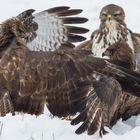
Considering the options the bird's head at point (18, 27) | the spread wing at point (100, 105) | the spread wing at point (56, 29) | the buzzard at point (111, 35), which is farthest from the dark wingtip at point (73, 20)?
the spread wing at point (100, 105)

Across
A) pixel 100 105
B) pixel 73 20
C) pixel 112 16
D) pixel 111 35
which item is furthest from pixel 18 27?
pixel 112 16

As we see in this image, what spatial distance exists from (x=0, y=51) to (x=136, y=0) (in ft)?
29.9

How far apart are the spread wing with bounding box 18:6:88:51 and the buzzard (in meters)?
0.24

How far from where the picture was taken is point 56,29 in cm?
1050

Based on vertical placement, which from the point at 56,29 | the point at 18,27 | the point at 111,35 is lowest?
the point at 111,35

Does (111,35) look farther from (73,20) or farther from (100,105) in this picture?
(100,105)

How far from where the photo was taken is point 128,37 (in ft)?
34.9

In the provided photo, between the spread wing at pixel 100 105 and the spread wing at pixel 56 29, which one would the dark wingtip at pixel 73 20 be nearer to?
the spread wing at pixel 56 29

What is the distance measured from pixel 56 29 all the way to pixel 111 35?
75cm

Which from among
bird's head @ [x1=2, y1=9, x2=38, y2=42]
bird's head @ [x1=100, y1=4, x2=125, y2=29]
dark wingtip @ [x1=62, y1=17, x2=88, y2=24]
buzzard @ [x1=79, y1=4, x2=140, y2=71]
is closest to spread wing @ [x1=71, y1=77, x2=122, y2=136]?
bird's head @ [x1=2, y1=9, x2=38, y2=42]

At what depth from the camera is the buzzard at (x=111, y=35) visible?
10.4 m

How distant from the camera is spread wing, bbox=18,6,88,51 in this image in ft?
33.8

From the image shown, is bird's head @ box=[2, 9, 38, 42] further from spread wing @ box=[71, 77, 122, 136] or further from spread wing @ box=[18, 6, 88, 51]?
spread wing @ box=[71, 77, 122, 136]

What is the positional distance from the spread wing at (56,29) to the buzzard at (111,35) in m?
0.24
